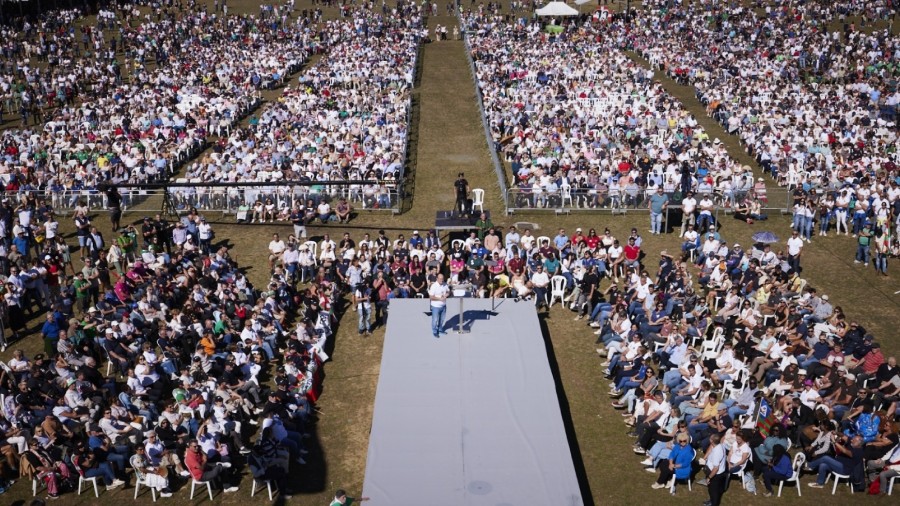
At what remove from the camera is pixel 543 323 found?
2250cm

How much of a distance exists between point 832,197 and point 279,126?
21.5m

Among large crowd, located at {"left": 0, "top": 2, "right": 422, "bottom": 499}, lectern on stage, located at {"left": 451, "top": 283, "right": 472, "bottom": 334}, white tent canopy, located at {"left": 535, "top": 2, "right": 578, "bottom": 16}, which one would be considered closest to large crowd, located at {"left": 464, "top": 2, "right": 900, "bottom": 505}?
lectern on stage, located at {"left": 451, "top": 283, "right": 472, "bottom": 334}

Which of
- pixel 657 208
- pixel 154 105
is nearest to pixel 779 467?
pixel 657 208

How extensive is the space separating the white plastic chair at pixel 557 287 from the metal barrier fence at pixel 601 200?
629cm

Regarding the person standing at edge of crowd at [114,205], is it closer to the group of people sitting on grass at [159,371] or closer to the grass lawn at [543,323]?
the grass lawn at [543,323]

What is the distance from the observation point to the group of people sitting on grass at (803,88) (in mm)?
29156

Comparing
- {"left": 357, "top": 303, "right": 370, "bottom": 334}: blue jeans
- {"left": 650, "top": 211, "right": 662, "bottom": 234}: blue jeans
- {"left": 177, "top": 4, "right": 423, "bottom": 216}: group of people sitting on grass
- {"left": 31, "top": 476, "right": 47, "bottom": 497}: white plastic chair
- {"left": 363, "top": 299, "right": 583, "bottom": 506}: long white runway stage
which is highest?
{"left": 177, "top": 4, "right": 423, "bottom": 216}: group of people sitting on grass

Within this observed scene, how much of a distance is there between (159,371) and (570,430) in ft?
28.5

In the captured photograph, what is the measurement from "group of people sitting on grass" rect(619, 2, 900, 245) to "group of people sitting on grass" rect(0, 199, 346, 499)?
16836 millimetres

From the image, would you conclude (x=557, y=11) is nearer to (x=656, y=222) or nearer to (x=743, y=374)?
(x=656, y=222)

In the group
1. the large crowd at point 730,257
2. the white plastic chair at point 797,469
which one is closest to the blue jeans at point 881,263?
the large crowd at point 730,257

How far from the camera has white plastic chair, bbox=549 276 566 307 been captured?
76.5ft

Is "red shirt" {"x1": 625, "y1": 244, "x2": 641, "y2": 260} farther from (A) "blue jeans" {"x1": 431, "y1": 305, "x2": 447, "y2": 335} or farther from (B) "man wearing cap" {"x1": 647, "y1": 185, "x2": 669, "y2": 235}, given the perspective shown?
(A) "blue jeans" {"x1": 431, "y1": 305, "x2": 447, "y2": 335}

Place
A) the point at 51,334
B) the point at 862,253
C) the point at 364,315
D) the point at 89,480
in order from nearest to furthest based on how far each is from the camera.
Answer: the point at 89,480
the point at 51,334
the point at 364,315
the point at 862,253
